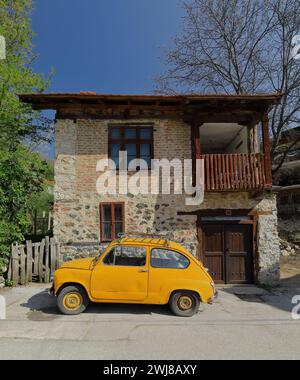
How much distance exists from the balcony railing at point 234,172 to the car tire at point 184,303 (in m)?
4.08

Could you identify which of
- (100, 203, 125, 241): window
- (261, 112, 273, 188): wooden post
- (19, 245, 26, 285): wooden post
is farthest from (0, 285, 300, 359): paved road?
(261, 112, 273, 188): wooden post

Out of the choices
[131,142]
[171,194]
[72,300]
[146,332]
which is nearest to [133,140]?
[131,142]

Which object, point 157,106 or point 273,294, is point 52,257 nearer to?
point 157,106

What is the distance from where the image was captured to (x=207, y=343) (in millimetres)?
4820

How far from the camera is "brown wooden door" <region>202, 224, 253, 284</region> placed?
31.1 ft

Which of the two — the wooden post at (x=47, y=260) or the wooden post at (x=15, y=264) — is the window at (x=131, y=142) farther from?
the wooden post at (x=15, y=264)

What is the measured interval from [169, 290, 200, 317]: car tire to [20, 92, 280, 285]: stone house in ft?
10.9

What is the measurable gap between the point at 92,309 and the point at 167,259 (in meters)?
2.30

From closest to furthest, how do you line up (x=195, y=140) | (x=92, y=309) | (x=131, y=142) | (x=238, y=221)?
(x=92, y=309)
(x=238, y=221)
(x=195, y=140)
(x=131, y=142)

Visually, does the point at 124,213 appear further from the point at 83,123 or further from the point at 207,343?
the point at 207,343

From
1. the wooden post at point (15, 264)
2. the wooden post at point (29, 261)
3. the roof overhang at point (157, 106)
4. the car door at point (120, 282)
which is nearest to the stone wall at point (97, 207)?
the roof overhang at point (157, 106)

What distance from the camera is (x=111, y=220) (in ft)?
31.3

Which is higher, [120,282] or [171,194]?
[171,194]

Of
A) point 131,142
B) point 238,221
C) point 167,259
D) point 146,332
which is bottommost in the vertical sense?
point 146,332
